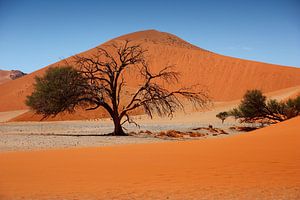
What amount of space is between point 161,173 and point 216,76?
65346 millimetres

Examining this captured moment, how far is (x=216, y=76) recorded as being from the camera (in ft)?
242

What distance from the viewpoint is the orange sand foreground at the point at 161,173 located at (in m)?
7.87

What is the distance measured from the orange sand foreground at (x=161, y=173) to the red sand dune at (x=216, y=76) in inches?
2072

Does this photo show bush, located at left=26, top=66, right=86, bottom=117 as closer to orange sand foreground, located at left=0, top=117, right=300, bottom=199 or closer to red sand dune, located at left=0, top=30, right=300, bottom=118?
orange sand foreground, located at left=0, top=117, right=300, bottom=199

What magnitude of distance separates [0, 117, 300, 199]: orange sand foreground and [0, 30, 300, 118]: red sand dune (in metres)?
52.6

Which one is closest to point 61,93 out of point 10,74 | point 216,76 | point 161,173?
point 161,173

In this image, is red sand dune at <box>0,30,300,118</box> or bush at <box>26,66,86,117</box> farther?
red sand dune at <box>0,30,300,118</box>

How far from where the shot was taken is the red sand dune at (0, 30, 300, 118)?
68.1 metres

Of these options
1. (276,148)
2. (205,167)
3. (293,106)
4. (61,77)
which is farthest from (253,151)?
(293,106)

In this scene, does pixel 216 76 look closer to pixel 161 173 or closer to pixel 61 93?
pixel 61 93

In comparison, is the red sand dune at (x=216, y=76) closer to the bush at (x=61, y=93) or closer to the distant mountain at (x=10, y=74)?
the bush at (x=61, y=93)

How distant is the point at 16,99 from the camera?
7175 centimetres

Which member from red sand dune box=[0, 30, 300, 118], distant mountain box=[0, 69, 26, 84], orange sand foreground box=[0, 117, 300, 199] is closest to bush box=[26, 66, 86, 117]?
orange sand foreground box=[0, 117, 300, 199]

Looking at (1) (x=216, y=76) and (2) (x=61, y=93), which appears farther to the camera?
(1) (x=216, y=76)
